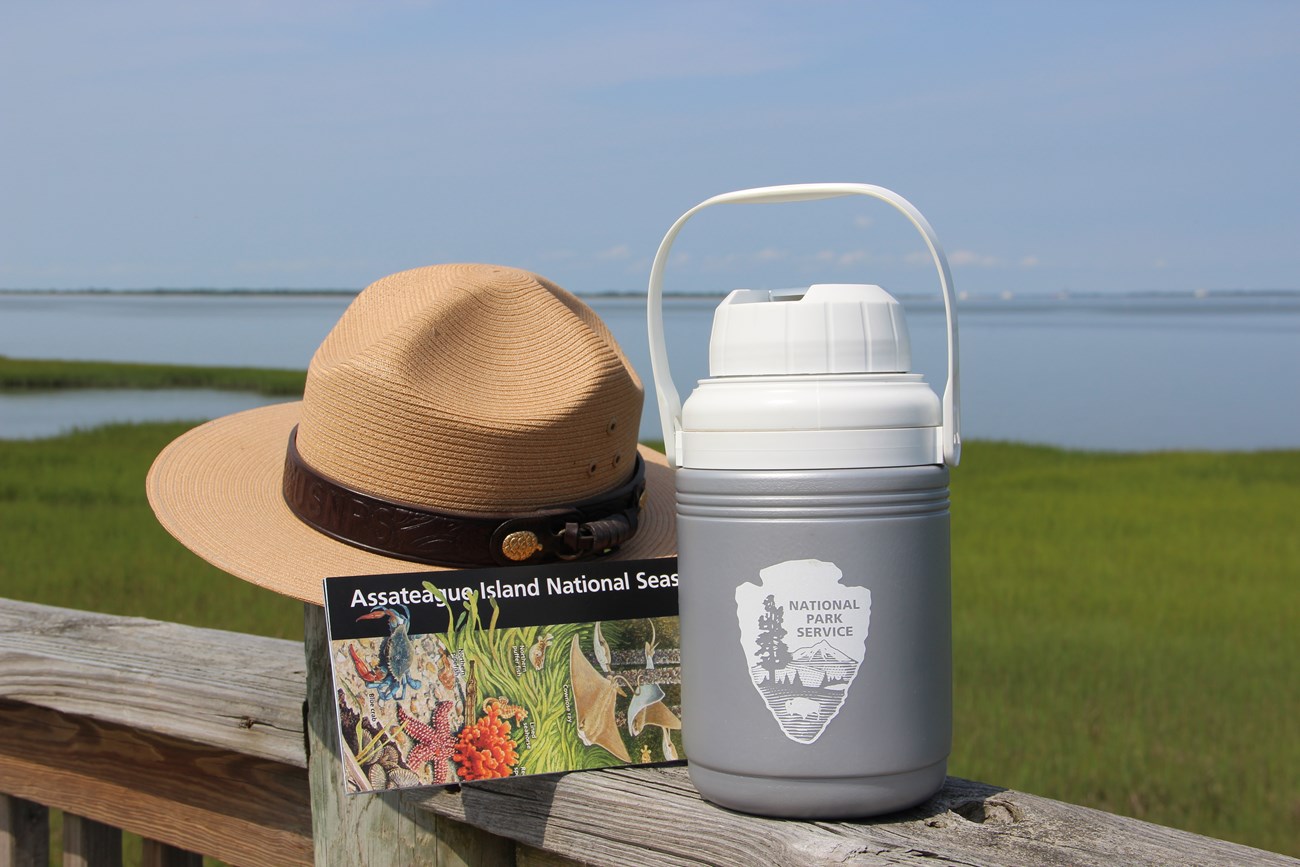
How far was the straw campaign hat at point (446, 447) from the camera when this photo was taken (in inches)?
55.9

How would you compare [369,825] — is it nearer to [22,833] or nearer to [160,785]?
[160,785]

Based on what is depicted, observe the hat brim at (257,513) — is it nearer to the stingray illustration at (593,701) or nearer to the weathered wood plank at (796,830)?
the stingray illustration at (593,701)

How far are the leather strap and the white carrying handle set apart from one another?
0.81 feet

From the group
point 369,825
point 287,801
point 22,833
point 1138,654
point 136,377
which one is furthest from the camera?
point 136,377

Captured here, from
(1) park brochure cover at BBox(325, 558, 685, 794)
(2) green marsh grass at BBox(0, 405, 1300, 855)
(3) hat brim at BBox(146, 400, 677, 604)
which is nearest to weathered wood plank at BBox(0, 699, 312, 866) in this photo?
(3) hat brim at BBox(146, 400, 677, 604)

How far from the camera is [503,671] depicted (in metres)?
1.36

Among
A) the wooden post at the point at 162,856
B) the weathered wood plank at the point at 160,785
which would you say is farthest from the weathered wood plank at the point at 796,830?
the wooden post at the point at 162,856

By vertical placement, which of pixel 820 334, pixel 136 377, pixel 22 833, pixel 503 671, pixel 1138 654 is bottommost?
pixel 136 377

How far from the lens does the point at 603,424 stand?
4.97ft

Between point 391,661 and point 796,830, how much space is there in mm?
513

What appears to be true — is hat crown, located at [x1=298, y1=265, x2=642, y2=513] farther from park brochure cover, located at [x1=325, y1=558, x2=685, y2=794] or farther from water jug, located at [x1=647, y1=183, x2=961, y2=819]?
water jug, located at [x1=647, y1=183, x2=961, y2=819]

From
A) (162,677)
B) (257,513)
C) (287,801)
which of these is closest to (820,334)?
(257,513)

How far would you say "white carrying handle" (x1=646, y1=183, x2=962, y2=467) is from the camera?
1197 millimetres

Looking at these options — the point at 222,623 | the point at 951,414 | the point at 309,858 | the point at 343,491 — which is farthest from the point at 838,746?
the point at 222,623
